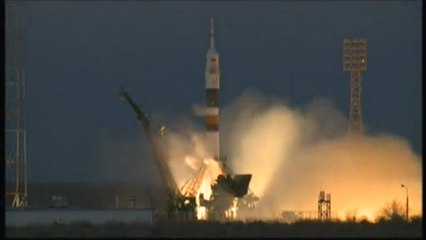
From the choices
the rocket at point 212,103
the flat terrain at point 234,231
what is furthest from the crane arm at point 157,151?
the flat terrain at point 234,231

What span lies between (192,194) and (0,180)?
41.6 metres

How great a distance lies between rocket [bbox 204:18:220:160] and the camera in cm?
7538

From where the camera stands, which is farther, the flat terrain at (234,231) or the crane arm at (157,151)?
the crane arm at (157,151)

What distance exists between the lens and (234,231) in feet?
144

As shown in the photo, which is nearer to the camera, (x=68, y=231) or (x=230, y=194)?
(x=68, y=231)

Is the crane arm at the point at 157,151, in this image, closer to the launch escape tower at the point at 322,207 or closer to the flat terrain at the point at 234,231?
the launch escape tower at the point at 322,207

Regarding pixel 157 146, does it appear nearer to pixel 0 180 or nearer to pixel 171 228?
pixel 171 228

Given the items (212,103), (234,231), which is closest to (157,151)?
(212,103)

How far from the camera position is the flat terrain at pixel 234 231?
1641 inches

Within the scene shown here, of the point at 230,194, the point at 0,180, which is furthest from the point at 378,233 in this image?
the point at 230,194

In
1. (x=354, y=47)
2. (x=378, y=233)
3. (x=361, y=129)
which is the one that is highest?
(x=354, y=47)

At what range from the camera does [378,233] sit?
42.2 m

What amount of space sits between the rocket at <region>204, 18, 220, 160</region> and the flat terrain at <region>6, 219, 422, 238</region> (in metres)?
26.2

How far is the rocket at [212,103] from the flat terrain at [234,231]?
26.2 metres
